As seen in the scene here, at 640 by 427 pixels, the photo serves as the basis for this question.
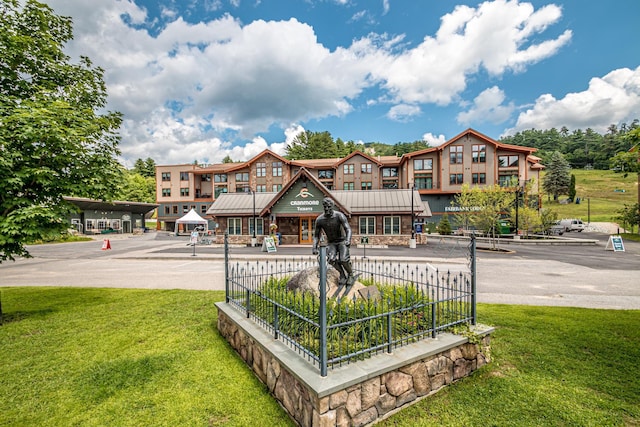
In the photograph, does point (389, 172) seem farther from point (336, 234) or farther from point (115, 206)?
point (336, 234)

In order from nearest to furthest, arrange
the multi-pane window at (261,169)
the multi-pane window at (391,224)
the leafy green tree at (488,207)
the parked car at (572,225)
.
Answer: the leafy green tree at (488,207)
the multi-pane window at (391,224)
the parked car at (572,225)
the multi-pane window at (261,169)

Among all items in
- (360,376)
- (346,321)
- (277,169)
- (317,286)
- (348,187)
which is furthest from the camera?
(348,187)

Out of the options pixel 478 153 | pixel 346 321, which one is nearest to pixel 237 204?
pixel 346 321

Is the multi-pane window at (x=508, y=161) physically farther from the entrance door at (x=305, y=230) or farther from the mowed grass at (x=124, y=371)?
the mowed grass at (x=124, y=371)

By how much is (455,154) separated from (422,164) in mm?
5285

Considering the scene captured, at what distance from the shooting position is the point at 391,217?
28859 mm

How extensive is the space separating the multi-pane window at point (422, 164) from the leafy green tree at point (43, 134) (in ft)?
152

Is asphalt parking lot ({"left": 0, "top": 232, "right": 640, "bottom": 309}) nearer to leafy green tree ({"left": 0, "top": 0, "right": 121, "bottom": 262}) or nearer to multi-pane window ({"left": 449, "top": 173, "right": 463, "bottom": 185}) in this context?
leafy green tree ({"left": 0, "top": 0, "right": 121, "bottom": 262})

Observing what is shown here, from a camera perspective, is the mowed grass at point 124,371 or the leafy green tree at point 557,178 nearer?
the mowed grass at point 124,371

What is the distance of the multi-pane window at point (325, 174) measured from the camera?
53.4 meters

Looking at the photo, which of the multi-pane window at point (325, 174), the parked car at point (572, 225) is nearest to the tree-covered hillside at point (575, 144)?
the parked car at point (572, 225)

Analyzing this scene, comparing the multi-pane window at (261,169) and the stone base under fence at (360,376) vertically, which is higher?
the multi-pane window at (261,169)

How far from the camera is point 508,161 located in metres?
45.8

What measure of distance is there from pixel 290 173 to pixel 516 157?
3733cm
